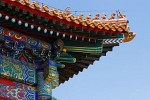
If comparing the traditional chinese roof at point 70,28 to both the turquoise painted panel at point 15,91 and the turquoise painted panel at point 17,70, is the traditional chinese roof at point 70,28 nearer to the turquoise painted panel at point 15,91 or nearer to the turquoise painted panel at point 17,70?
the turquoise painted panel at point 17,70

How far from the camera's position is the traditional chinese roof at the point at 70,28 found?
37.5 ft

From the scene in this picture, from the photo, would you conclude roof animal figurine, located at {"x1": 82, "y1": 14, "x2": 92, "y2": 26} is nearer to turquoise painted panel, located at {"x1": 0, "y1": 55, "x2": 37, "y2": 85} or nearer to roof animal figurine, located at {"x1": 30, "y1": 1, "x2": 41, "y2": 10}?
roof animal figurine, located at {"x1": 30, "y1": 1, "x2": 41, "y2": 10}

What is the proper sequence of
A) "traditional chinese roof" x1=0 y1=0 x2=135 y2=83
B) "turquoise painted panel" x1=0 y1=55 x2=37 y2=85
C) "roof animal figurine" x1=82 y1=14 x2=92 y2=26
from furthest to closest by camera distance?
"roof animal figurine" x1=82 y1=14 x2=92 y2=26, "turquoise painted panel" x1=0 y1=55 x2=37 y2=85, "traditional chinese roof" x1=0 y1=0 x2=135 y2=83

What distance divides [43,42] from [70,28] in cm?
92

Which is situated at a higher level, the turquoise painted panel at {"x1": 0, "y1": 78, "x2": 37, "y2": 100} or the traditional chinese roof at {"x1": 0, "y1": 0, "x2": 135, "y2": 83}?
the traditional chinese roof at {"x1": 0, "y1": 0, "x2": 135, "y2": 83}

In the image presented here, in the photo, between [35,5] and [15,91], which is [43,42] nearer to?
[35,5]

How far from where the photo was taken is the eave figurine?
11.7 meters

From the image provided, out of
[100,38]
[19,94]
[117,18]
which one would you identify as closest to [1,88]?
[19,94]

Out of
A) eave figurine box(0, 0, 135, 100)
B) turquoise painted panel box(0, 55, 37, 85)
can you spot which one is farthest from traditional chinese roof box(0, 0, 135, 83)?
turquoise painted panel box(0, 55, 37, 85)

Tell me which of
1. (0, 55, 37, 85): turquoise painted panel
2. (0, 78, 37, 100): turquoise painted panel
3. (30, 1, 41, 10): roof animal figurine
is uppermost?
(30, 1, 41, 10): roof animal figurine

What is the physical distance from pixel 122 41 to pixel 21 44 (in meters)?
3.10

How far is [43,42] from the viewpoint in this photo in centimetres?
1272

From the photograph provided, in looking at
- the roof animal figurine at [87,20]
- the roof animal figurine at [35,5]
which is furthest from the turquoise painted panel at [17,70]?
the roof animal figurine at [87,20]

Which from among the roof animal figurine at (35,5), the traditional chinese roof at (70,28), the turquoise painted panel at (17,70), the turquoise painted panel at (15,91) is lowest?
the turquoise painted panel at (15,91)
